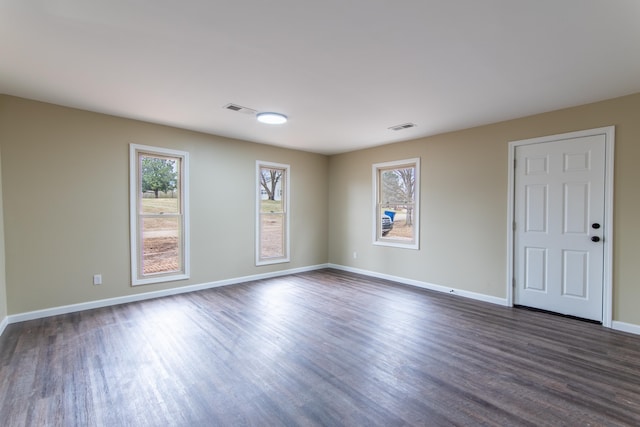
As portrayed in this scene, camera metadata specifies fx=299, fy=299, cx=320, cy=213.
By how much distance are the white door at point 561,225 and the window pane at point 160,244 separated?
4997 mm

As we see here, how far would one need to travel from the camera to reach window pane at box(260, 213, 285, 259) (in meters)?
5.76

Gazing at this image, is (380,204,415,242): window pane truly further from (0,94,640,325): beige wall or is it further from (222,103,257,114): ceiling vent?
(222,103,257,114): ceiling vent

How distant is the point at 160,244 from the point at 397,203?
409cm

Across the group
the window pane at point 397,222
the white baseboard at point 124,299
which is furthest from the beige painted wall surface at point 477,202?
the white baseboard at point 124,299

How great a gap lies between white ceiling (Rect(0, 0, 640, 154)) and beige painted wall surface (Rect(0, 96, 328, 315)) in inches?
13.1

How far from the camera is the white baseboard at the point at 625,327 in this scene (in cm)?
321

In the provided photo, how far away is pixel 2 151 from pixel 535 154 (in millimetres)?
6400

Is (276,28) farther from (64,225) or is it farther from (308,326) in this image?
(64,225)

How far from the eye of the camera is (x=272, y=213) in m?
5.90

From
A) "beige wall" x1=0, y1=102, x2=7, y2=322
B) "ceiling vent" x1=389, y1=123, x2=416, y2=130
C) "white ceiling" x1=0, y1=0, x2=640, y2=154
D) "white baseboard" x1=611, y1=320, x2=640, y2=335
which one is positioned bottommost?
"white baseboard" x1=611, y1=320, x2=640, y2=335

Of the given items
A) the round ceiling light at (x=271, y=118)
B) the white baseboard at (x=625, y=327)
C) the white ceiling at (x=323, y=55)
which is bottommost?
the white baseboard at (x=625, y=327)

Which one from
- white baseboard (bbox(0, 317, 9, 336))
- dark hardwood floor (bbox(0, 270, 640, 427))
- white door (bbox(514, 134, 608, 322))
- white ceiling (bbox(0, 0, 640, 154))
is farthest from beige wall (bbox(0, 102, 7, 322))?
white door (bbox(514, 134, 608, 322))

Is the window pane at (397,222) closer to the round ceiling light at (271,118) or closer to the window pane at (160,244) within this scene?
the round ceiling light at (271,118)

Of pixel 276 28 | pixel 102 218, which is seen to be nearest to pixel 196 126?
pixel 102 218
